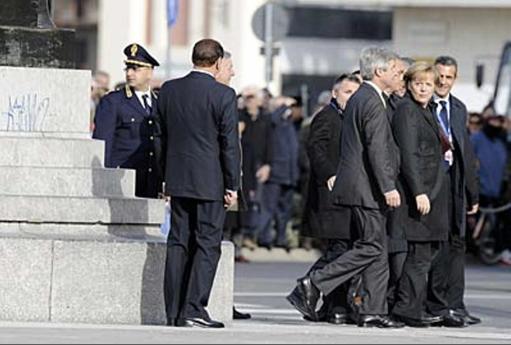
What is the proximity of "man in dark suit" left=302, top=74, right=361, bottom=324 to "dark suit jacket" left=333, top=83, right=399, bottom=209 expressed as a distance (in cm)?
59

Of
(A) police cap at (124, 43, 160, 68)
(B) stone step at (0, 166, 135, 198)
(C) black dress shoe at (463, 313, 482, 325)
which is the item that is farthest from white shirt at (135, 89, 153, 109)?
(C) black dress shoe at (463, 313, 482, 325)

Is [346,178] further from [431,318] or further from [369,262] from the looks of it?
[431,318]

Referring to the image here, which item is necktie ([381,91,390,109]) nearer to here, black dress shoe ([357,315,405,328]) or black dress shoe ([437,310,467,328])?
black dress shoe ([357,315,405,328])

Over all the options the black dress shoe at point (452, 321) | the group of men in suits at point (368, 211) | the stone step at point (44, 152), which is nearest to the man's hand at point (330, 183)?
the group of men in suits at point (368, 211)

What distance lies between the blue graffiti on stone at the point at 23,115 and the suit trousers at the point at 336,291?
2247 mm

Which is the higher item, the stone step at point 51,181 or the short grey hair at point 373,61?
the short grey hair at point 373,61

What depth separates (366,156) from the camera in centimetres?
1454

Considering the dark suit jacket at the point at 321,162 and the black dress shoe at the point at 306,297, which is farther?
the dark suit jacket at the point at 321,162

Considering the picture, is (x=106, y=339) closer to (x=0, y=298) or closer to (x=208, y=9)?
(x=0, y=298)

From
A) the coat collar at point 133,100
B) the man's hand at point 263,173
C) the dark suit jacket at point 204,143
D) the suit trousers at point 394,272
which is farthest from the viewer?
the man's hand at point 263,173

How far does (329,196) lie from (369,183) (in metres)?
1.09

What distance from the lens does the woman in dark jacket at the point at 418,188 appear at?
48.7ft

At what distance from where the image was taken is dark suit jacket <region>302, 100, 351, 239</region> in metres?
15.6

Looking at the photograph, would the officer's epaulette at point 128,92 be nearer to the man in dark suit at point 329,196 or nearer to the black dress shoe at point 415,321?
the man in dark suit at point 329,196
